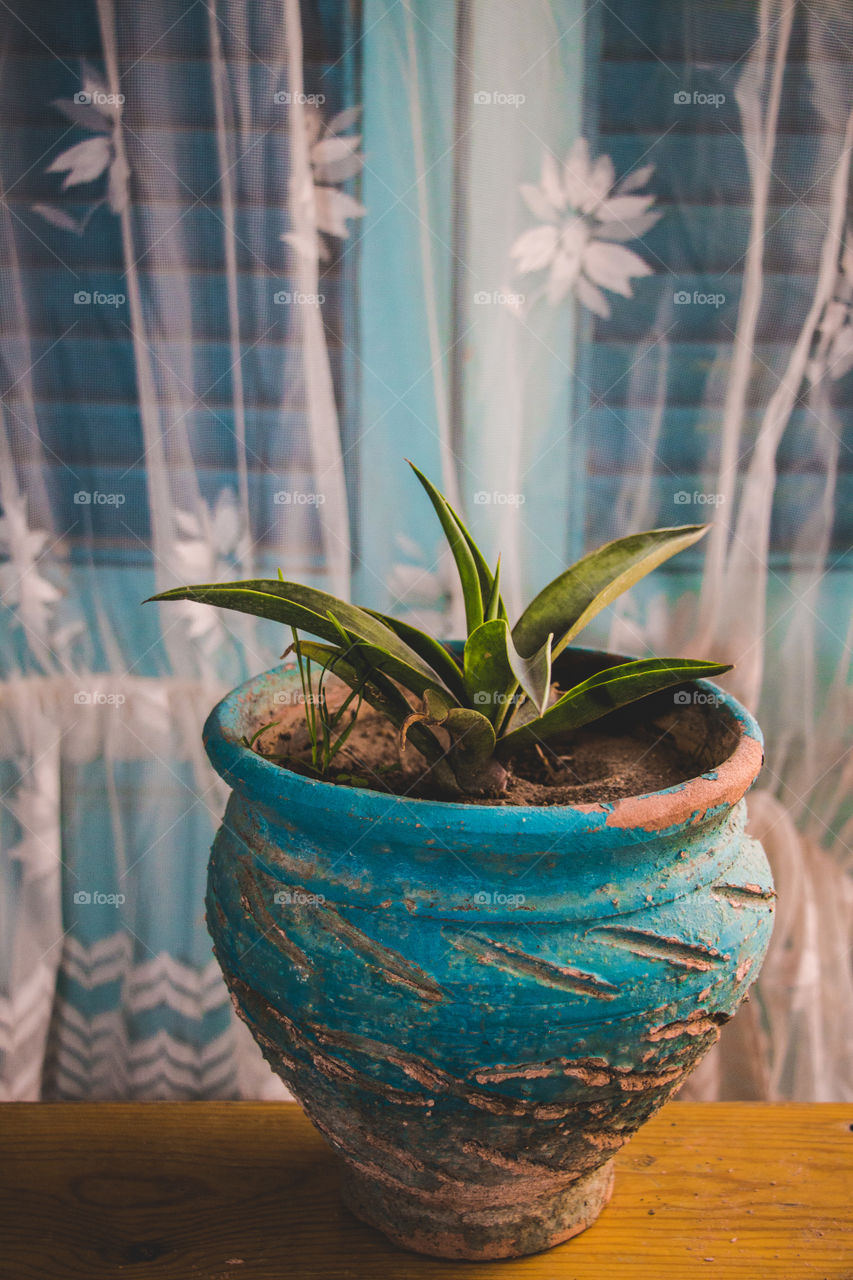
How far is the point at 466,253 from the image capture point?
1.08 metres

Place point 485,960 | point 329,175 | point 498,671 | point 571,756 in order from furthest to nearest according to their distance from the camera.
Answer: point 329,175, point 571,756, point 498,671, point 485,960

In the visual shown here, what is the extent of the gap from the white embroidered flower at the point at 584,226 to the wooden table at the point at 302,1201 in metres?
0.91

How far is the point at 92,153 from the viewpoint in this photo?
1060 millimetres

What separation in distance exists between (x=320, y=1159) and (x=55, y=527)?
764mm

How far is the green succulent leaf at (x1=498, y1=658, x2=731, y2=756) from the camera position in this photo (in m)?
0.67

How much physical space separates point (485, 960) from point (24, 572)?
0.81 m

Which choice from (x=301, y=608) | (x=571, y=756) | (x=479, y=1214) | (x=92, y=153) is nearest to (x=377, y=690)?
(x=301, y=608)

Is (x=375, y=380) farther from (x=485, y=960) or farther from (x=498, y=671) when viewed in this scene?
(x=485, y=960)

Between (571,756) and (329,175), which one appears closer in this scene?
(571,756)

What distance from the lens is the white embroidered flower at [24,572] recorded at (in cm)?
114

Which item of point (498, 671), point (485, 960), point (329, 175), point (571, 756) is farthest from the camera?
point (329, 175)

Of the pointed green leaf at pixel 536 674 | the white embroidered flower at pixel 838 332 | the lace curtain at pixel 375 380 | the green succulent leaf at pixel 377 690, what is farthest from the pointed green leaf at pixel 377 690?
the white embroidered flower at pixel 838 332

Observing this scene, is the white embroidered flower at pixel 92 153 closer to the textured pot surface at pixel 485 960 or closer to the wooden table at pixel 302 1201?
the textured pot surface at pixel 485 960

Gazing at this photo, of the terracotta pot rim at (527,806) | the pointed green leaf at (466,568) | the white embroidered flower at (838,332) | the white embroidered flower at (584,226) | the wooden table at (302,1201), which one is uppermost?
the white embroidered flower at (584,226)
